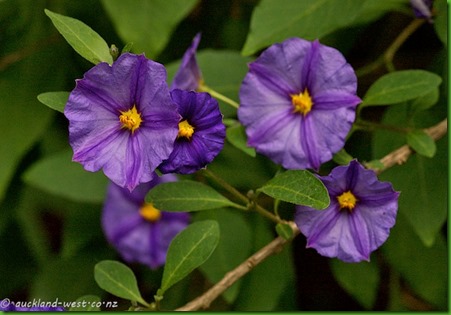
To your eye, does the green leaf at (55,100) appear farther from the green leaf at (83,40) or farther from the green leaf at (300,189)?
the green leaf at (300,189)

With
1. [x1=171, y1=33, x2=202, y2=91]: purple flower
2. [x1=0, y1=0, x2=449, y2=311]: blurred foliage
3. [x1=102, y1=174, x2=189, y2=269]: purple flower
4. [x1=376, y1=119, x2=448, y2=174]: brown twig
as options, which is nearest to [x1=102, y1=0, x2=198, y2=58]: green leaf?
[x1=0, y1=0, x2=449, y2=311]: blurred foliage

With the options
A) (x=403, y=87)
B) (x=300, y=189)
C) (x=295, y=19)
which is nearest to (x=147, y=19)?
(x=295, y=19)

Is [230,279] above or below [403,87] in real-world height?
below

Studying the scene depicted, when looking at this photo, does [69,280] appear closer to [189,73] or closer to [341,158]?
[189,73]

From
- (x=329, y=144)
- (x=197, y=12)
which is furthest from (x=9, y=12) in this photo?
(x=329, y=144)

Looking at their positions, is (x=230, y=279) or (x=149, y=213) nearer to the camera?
(x=230, y=279)

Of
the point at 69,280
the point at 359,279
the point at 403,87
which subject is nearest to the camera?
the point at 403,87
